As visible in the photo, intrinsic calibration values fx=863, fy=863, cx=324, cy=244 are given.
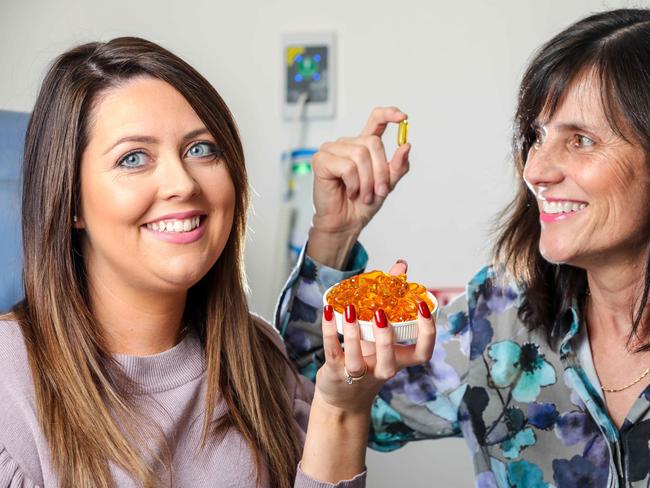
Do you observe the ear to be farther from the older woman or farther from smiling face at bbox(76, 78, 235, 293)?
the older woman

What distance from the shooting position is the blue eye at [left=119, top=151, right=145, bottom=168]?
1.27m

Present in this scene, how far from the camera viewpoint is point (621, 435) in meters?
1.40

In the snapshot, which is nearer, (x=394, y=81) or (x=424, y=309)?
(x=424, y=309)

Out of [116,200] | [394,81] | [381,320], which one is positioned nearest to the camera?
[381,320]

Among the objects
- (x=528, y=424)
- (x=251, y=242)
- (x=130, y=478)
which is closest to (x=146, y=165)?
(x=130, y=478)

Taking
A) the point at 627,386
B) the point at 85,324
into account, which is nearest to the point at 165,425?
the point at 85,324

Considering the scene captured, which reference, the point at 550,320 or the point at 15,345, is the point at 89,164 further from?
the point at 550,320

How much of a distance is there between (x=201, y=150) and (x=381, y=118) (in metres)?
0.38

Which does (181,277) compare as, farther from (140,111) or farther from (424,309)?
(424,309)

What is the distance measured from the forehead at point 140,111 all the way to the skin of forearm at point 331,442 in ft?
1.53

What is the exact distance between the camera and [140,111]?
4.22 feet

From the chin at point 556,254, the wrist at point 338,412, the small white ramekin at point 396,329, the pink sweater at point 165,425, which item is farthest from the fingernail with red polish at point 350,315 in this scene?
the chin at point 556,254

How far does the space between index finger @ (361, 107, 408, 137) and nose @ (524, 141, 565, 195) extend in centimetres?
25

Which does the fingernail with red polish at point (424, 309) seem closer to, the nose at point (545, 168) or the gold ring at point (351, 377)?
the gold ring at point (351, 377)
